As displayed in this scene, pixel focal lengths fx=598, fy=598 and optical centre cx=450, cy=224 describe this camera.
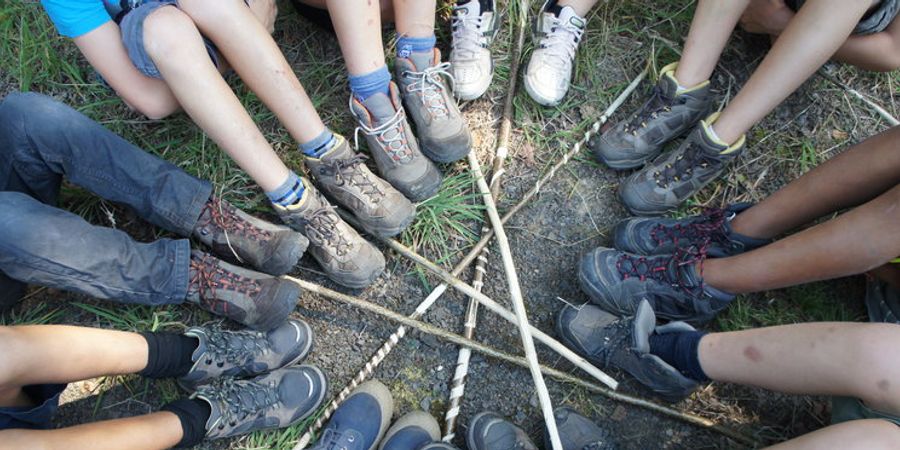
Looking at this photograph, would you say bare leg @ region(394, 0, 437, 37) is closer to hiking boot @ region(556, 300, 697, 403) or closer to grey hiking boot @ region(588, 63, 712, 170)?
grey hiking boot @ region(588, 63, 712, 170)

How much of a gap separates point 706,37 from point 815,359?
1.10 m

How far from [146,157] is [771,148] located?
2246 millimetres

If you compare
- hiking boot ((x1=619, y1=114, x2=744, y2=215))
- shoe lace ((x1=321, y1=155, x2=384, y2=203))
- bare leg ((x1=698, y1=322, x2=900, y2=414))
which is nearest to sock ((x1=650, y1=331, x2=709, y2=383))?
bare leg ((x1=698, y1=322, x2=900, y2=414))

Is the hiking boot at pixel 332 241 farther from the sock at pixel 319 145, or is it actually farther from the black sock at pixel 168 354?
the black sock at pixel 168 354

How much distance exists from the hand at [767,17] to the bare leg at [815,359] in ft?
3.59

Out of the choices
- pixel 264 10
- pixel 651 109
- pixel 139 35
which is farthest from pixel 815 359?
pixel 139 35

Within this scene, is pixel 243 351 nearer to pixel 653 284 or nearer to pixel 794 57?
pixel 653 284

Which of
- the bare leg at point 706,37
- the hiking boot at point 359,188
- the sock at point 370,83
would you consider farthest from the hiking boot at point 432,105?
the bare leg at point 706,37

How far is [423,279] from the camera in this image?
84.7 inches

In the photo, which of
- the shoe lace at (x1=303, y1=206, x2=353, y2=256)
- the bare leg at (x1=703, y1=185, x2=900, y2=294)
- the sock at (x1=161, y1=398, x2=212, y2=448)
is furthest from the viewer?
the shoe lace at (x1=303, y1=206, x2=353, y2=256)

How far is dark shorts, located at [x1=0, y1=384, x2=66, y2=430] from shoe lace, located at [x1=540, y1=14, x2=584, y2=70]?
6.44 ft

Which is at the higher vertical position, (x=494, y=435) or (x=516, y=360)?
(x=516, y=360)

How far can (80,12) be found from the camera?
1.79m

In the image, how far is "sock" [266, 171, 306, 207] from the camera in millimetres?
1958
